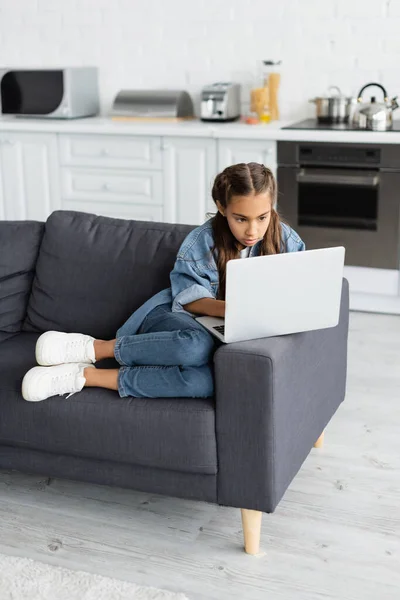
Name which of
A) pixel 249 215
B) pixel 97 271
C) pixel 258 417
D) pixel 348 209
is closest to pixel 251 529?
pixel 258 417

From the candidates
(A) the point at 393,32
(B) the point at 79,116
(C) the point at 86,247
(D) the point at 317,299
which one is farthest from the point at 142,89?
(D) the point at 317,299

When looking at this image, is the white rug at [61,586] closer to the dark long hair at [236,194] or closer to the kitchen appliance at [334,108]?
the dark long hair at [236,194]

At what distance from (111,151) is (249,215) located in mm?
2455

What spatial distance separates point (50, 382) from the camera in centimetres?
232

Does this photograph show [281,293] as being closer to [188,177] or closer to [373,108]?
[373,108]

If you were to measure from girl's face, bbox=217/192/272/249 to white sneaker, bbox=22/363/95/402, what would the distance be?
60 centimetres

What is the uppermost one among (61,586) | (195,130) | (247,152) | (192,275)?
(195,130)

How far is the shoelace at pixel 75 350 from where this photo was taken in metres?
2.48

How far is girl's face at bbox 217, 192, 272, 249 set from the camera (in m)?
2.37

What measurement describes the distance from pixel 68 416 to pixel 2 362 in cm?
36

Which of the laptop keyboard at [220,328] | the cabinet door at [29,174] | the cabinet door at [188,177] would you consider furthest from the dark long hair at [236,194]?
the cabinet door at [29,174]

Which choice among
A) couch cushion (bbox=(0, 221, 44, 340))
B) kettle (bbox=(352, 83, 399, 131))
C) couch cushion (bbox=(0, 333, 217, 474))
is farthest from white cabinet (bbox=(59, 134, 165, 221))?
couch cushion (bbox=(0, 333, 217, 474))

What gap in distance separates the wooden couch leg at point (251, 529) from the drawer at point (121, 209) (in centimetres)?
261

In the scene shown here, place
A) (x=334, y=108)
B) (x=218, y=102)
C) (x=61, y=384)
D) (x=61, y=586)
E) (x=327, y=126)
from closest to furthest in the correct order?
(x=61, y=586), (x=61, y=384), (x=327, y=126), (x=334, y=108), (x=218, y=102)
